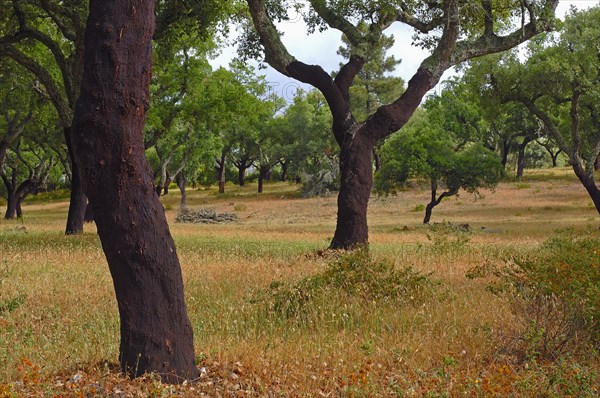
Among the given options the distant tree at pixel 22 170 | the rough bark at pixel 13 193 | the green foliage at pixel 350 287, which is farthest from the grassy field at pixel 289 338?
the distant tree at pixel 22 170

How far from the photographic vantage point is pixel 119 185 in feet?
17.2

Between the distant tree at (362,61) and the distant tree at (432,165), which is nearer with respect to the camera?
the distant tree at (362,61)

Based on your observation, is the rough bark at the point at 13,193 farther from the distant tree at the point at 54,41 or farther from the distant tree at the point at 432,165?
the distant tree at the point at 432,165

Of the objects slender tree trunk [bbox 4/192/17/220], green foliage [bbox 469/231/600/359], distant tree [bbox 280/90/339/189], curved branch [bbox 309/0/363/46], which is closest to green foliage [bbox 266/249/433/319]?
green foliage [bbox 469/231/600/359]

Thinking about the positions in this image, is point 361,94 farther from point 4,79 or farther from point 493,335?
point 493,335

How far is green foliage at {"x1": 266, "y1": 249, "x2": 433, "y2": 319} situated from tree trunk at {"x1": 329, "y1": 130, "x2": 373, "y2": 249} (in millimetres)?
6062

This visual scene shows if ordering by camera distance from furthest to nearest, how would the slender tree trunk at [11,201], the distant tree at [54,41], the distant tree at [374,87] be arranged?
1. the distant tree at [374,87]
2. the slender tree trunk at [11,201]
3. the distant tree at [54,41]

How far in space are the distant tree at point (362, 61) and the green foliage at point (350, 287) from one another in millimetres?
5817

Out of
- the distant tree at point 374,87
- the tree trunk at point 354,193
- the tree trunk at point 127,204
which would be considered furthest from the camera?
the distant tree at point 374,87

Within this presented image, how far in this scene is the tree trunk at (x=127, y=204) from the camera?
17.2ft

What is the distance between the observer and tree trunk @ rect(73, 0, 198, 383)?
5.25 metres

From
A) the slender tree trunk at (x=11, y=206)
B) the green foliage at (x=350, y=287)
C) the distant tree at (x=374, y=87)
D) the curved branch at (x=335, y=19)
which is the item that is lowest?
the slender tree trunk at (x=11, y=206)

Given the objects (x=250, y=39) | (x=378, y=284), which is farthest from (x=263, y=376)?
(x=250, y=39)

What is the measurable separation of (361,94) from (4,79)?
39.2 metres
